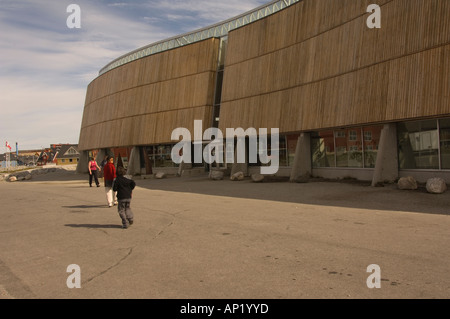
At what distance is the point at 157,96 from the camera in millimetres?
35406

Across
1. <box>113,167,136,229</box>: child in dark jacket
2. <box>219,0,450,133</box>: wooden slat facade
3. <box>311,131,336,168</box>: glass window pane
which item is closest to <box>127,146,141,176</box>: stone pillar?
<box>219,0,450,133</box>: wooden slat facade

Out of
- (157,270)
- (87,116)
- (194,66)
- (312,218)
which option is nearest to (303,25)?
(194,66)

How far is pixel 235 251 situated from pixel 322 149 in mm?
17178

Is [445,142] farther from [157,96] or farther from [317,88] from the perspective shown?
[157,96]

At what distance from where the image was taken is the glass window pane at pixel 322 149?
74.2ft

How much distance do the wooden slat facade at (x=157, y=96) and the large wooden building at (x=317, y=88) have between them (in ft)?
0.36

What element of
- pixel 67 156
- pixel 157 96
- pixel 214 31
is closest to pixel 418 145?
pixel 214 31

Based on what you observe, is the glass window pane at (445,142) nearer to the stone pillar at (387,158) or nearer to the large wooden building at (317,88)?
the large wooden building at (317,88)

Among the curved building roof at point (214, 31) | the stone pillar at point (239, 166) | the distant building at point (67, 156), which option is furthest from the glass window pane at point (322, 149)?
the distant building at point (67, 156)

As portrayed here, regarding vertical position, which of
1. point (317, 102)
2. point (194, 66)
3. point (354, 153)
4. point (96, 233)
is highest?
point (194, 66)
